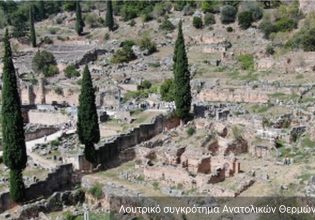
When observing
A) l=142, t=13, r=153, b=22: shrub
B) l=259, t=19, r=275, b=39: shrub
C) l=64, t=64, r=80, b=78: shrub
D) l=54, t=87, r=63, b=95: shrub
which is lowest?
l=54, t=87, r=63, b=95: shrub

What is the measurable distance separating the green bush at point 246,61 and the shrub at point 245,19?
1048 centimetres

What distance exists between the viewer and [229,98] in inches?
1833

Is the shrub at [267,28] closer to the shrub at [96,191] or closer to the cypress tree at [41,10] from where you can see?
the shrub at [96,191]

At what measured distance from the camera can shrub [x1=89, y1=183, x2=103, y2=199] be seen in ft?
96.0

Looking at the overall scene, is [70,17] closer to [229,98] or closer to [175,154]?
[229,98]

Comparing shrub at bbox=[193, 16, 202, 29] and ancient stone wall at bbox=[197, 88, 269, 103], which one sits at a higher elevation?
shrub at bbox=[193, 16, 202, 29]

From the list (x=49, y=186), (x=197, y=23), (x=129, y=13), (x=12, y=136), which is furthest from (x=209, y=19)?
(x=12, y=136)

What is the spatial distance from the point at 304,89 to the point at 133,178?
17.5 metres

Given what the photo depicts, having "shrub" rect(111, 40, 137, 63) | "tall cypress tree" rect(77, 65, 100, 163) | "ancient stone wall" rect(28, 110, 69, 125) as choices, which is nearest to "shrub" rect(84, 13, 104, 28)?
"shrub" rect(111, 40, 137, 63)

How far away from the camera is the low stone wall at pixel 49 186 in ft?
93.9

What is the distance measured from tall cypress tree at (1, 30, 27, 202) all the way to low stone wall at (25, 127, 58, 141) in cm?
→ 1310

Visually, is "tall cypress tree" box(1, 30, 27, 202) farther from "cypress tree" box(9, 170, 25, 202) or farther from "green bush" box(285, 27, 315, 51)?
"green bush" box(285, 27, 315, 51)

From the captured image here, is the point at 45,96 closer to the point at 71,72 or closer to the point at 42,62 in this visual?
the point at 71,72

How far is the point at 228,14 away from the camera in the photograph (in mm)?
70062
